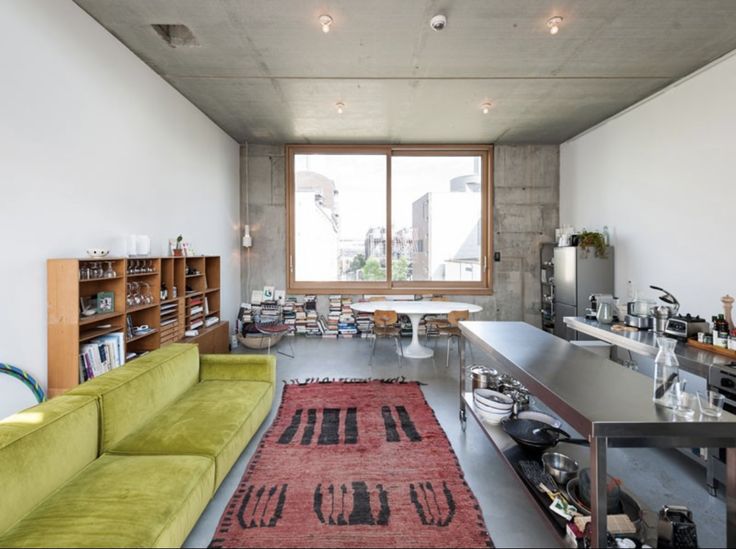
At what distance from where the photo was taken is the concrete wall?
23.4ft

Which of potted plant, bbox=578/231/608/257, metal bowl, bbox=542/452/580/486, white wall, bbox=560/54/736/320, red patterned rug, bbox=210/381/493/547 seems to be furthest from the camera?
potted plant, bbox=578/231/608/257

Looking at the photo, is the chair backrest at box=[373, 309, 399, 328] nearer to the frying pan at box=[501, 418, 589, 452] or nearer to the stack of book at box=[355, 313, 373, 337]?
the stack of book at box=[355, 313, 373, 337]

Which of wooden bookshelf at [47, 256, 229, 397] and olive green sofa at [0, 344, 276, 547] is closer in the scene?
olive green sofa at [0, 344, 276, 547]

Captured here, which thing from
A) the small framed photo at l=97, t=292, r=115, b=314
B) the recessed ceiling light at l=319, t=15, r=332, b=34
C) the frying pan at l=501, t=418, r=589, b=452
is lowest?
the frying pan at l=501, t=418, r=589, b=452

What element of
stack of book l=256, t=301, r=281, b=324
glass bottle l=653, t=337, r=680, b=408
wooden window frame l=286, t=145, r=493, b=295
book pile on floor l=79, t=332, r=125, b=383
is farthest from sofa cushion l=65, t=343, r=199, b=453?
wooden window frame l=286, t=145, r=493, b=295

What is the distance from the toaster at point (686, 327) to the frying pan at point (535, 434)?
1.60m

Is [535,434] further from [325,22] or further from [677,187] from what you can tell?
[677,187]

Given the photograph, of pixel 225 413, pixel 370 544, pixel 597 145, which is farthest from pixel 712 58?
pixel 225 413

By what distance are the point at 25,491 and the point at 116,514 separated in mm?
419

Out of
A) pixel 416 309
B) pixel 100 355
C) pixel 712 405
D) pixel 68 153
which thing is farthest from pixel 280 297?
pixel 712 405

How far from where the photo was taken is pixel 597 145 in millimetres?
5996

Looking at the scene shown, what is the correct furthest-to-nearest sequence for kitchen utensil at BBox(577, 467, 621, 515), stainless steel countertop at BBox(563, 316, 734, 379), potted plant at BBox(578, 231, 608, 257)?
potted plant at BBox(578, 231, 608, 257) < stainless steel countertop at BBox(563, 316, 734, 379) < kitchen utensil at BBox(577, 467, 621, 515)

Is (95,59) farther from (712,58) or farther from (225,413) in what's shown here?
(712,58)

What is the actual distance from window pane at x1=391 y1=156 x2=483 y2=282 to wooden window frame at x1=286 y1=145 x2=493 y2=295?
0.10 meters
